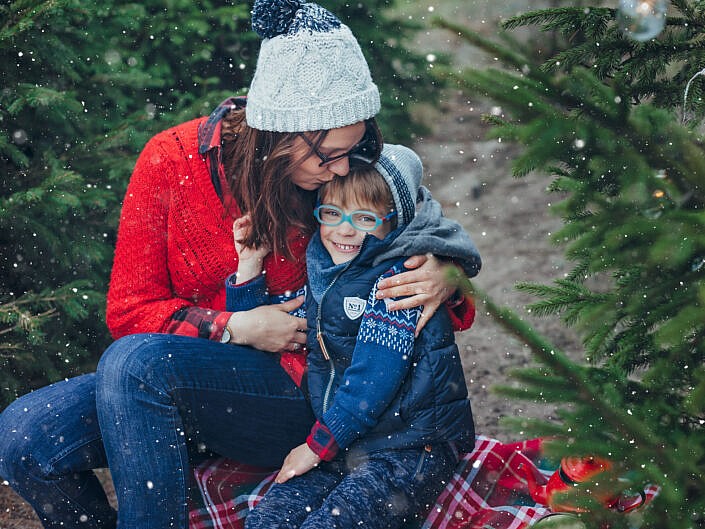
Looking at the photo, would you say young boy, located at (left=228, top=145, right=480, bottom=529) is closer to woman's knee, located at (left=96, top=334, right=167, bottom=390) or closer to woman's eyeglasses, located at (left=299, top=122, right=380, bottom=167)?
woman's eyeglasses, located at (left=299, top=122, right=380, bottom=167)

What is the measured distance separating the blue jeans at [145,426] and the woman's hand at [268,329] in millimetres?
44

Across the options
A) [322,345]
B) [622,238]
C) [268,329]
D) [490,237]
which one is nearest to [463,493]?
[322,345]

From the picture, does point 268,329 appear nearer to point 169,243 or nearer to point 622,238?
point 169,243

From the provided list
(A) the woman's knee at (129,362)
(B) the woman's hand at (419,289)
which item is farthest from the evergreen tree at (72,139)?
(B) the woman's hand at (419,289)

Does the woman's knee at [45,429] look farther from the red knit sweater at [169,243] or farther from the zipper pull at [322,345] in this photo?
the zipper pull at [322,345]

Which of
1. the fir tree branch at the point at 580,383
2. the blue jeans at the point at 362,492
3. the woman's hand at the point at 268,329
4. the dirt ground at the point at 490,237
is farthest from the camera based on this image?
the dirt ground at the point at 490,237

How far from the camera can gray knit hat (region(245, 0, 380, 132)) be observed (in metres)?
2.38

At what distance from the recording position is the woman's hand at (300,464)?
238 centimetres

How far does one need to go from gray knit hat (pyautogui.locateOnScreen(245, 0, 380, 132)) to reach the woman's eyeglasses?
0.08 m

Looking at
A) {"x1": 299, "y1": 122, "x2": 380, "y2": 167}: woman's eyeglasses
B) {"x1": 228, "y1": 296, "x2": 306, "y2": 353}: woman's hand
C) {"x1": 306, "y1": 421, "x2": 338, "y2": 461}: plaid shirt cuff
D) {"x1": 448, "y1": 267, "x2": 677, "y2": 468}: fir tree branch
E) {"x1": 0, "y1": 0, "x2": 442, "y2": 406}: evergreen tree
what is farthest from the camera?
{"x1": 0, "y1": 0, "x2": 442, "y2": 406}: evergreen tree

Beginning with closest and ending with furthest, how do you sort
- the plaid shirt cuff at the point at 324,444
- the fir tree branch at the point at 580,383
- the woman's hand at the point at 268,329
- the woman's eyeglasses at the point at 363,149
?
the fir tree branch at the point at 580,383
the plaid shirt cuff at the point at 324,444
the woman's eyeglasses at the point at 363,149
the woman's hand at the point at 268,329

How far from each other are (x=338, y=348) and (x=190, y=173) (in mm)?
827

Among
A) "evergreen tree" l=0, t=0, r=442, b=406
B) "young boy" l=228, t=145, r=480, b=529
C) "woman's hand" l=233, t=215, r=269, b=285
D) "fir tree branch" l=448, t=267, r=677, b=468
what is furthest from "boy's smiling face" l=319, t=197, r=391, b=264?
"evergreen tree" l=0, t=0, r=442, b=406

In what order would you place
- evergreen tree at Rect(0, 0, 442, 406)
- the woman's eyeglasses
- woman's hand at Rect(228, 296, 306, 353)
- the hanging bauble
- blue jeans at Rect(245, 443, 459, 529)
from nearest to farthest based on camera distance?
the hanging bauble
blue jeans at Rect(245, 443, 459, 529)
the woman's eyeglasses
woman's hand at Rect(228, 296, 306, 353)
evergreen tree at Rect(0, 0, 442, 406)
